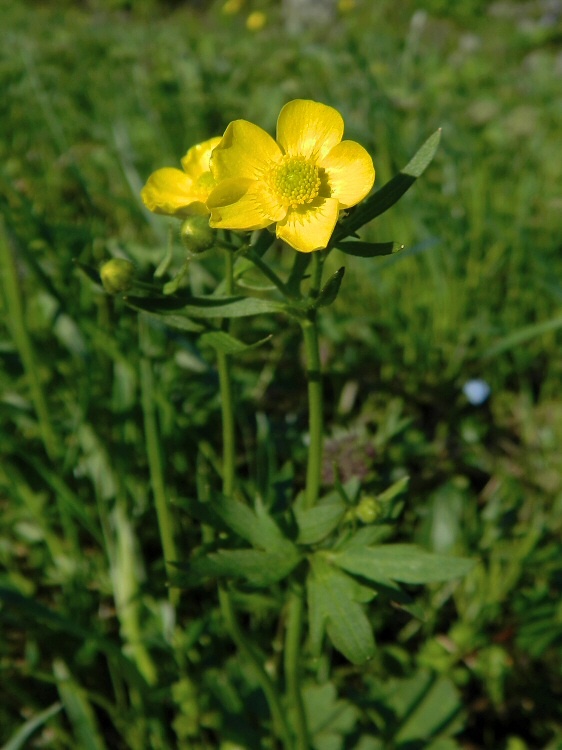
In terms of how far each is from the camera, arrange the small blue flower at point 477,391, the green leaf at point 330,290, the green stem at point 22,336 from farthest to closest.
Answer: the small blue flower at point 477,391 → the green stem at point 22,336 → the green leaf at point 330,290

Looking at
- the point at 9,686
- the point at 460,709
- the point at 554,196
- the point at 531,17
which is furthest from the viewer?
the point at 531,17

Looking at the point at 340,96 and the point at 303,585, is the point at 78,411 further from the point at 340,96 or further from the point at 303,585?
the point at 340,96

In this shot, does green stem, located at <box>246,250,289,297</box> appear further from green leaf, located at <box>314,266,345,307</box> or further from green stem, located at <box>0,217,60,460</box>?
green stem, located at <box>0,217,60,460</box>

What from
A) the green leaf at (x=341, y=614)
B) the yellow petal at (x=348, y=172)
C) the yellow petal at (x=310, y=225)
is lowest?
the green leaf at (x=341, y=614)

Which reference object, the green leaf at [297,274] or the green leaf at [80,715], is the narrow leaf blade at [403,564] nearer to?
the green leaf at [297,274]

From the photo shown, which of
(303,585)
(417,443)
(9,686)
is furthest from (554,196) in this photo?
(9,686)

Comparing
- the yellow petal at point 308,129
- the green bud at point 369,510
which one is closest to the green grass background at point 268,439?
the green bud at point 369,510

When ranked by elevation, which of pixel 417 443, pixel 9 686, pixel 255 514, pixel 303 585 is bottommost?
pixel 417 443
